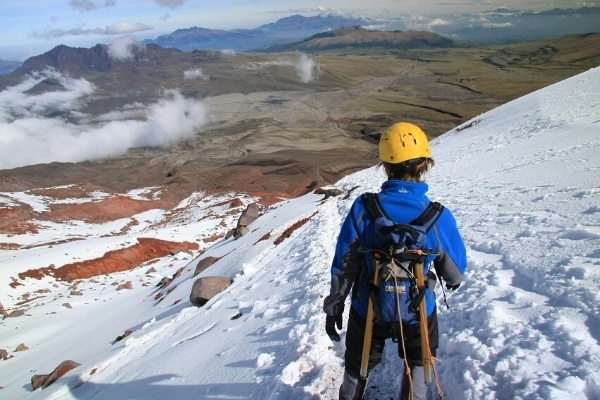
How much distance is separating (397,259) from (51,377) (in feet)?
39.6

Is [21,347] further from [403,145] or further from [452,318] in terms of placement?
[403,145]

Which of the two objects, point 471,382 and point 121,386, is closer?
point 471,382

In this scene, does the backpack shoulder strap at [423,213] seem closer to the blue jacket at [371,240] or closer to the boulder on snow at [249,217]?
the blue jacket at [371,240]

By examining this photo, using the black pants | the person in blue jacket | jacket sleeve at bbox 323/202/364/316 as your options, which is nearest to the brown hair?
the person in blue jacket

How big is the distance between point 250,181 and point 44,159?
488 feet

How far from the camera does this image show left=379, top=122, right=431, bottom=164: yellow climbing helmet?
2.65 m

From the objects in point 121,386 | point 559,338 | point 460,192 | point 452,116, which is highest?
point 559,338

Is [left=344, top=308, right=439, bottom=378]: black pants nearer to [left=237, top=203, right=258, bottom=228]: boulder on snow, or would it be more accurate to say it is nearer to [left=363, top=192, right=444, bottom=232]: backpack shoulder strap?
[left=363, top=192, right=444, bottom=232]: backpack shoulder strap

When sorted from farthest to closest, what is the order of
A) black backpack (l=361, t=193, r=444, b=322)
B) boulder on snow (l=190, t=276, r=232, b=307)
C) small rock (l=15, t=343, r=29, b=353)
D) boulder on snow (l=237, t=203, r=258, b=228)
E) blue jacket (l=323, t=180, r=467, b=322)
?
boulder on snow (l=237, t=203, r=258, b=228)
small rock (l=15, t=343, r=29, b=353)
boulder on snow (l=190, t=276, r=232, b=307)
blue jacket (l=323, t=180, r=467, b=322)
black backpack (l=361, t=193, r=444, b=322)

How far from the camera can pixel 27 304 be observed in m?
21.4

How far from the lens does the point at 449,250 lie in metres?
2.72

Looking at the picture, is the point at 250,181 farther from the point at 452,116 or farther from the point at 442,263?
the point at 452,116

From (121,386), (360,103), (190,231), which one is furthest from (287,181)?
(360,103)

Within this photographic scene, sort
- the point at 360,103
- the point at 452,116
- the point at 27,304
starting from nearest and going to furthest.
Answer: the point at 27,304
the point at 452,116
the point at 360,103
